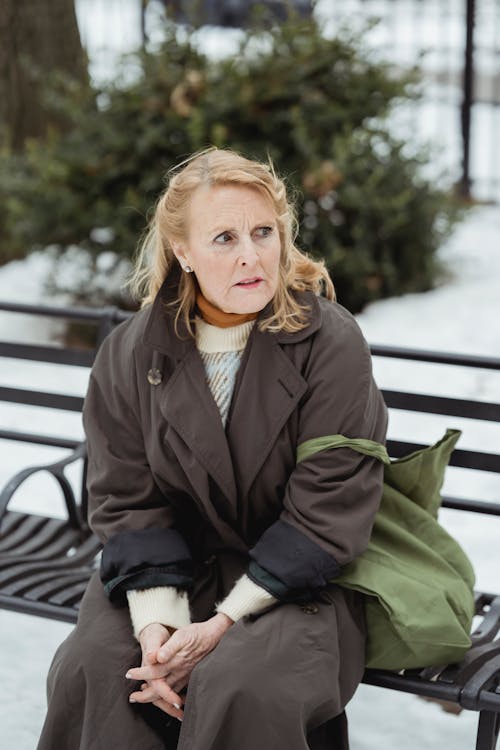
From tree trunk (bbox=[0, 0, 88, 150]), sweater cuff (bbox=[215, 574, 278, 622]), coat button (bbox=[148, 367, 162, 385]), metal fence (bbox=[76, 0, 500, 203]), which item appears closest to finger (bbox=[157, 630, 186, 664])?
sweater cuff (bbox=[215, 574, 278, 622])

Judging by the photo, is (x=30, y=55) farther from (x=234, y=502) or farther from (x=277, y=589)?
(x=277, y=589)

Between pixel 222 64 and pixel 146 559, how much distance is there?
371 cm

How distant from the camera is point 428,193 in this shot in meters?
6.34

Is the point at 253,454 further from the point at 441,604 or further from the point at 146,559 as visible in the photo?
the point at 441,604

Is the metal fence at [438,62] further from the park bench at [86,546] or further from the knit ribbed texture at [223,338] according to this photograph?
the knit ribbed texture at [223,338]

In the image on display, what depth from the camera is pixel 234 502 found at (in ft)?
9.96

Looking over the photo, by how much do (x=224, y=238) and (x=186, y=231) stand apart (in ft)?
0.35

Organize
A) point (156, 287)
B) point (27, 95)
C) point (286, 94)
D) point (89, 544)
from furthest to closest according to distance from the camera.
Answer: point (27, 95) → point (286, 94) → point (89, 544) → point (156, 287)

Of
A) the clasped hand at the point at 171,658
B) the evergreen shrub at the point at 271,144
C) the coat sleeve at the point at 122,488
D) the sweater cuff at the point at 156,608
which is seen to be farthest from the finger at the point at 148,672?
the evergreen shrub at the point at 271,144

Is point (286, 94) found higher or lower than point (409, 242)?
higher

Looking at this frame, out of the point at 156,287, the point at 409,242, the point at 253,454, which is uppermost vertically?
the point at 156,287

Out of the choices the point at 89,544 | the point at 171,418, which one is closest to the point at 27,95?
the point at 89,544

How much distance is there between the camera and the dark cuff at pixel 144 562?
3.00 m

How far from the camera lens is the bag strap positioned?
2943mm
